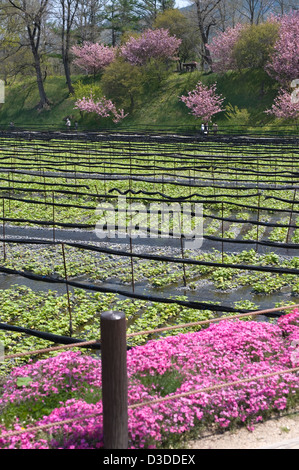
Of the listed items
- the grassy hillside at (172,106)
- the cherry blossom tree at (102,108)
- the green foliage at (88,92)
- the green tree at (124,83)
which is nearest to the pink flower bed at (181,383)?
the grassy hillside at (172,106)

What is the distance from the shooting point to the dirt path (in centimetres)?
424

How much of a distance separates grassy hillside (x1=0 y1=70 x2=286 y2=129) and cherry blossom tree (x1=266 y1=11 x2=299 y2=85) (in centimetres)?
156

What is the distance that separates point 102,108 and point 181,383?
49371 millimetres

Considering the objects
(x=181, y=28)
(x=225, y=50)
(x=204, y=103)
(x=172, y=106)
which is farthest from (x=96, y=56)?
(x=204, y=103)

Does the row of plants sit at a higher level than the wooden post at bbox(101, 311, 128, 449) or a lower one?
lower

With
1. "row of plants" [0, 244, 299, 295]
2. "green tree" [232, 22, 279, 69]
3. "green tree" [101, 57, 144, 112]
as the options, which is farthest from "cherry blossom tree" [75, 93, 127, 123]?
"row of plants" [0, 244, 299, 295]

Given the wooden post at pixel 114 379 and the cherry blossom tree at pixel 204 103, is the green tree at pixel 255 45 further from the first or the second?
the wooden post at pixel 114 379

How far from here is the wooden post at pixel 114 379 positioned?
12.7 ft

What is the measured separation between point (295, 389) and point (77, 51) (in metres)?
59.6

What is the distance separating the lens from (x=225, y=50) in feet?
168

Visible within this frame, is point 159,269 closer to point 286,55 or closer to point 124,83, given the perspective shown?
point 286,55

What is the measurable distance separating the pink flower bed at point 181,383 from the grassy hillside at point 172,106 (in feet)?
132

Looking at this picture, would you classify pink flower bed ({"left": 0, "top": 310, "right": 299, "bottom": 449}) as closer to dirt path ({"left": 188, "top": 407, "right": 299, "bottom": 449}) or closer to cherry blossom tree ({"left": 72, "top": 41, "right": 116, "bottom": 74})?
dirt path ({"left": 188, "top": 407, "right": 299, "bottom": 449})
